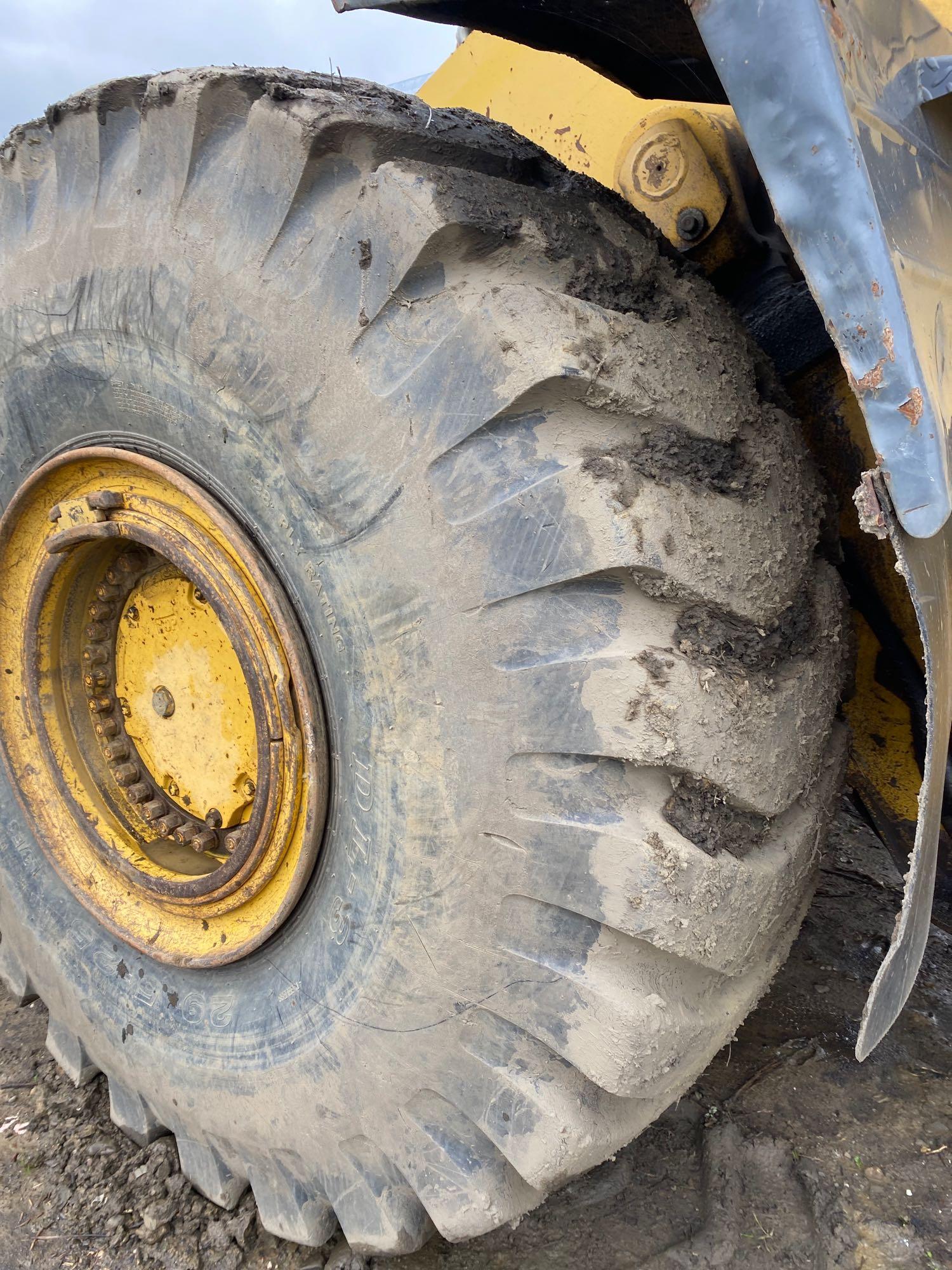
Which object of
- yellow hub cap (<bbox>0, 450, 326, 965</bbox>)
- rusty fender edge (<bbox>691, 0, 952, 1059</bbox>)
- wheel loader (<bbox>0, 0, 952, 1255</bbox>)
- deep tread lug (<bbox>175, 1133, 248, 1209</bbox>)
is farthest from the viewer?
deep tread lug (<bbox>175, 1133, 248, 1209</bbox>)

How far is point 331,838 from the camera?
1199mm

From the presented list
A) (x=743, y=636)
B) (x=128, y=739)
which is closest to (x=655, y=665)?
(x=743, y=636)

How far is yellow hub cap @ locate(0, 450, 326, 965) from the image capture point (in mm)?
1213

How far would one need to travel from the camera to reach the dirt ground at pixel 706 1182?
4.35ft

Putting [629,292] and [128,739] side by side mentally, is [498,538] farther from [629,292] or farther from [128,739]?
[128,739]

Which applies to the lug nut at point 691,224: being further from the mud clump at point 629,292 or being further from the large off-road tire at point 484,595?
the mud clump at point 629,292

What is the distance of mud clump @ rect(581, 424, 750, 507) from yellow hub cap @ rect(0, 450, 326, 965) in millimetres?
455

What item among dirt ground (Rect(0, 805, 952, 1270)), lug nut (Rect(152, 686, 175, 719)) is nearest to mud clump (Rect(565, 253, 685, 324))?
lug nut (Rect(152, 686, 175, 719))

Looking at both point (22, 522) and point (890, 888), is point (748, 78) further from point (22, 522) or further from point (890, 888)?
point (890, 888)

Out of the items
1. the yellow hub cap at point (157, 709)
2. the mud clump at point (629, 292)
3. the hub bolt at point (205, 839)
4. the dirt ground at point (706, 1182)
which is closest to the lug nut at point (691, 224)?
the mud clump at point (629, 292)

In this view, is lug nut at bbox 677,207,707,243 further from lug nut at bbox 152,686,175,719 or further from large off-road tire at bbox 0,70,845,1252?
lug nut at bbox 152,686,175,719

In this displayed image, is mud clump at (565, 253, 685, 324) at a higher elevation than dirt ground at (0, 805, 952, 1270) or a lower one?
higher

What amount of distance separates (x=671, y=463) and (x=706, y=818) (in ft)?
1.25

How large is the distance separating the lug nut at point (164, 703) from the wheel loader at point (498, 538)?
0.18 metres
